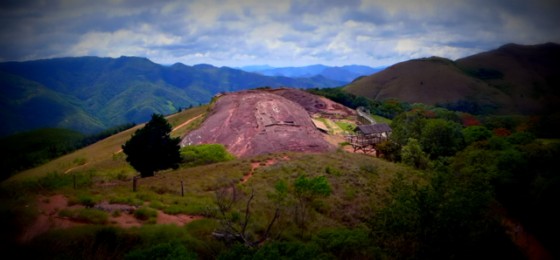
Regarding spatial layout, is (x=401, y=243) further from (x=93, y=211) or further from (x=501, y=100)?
(x=501, y=100)

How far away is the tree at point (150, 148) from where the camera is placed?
27.6 meters

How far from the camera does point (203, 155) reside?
35750 millimetres

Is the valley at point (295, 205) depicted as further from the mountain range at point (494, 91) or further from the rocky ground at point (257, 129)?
the mountain range at point (494, 91)

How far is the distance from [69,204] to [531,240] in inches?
1501

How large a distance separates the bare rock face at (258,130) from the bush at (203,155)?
5.39m

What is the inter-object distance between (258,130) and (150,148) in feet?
75.1

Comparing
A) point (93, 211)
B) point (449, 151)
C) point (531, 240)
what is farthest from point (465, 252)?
point (449, 151)

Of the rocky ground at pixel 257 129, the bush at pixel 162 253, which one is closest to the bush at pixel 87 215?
the bush at pixel 162 253

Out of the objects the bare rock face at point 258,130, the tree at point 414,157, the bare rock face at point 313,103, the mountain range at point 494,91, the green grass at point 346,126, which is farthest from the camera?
the mountain range at point 494,91

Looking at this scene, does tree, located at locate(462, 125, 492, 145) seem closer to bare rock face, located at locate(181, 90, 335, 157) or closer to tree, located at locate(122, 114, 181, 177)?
bare rock face, located at locate(181, 90, 335, 157)

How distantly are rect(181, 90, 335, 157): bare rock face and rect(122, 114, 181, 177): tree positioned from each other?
46.8 ft

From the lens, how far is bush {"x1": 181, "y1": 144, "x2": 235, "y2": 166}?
114ft

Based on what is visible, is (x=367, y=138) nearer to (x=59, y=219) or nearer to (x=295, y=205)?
(x=295, y=205)

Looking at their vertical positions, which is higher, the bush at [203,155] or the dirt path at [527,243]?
the bush at [203,155]
